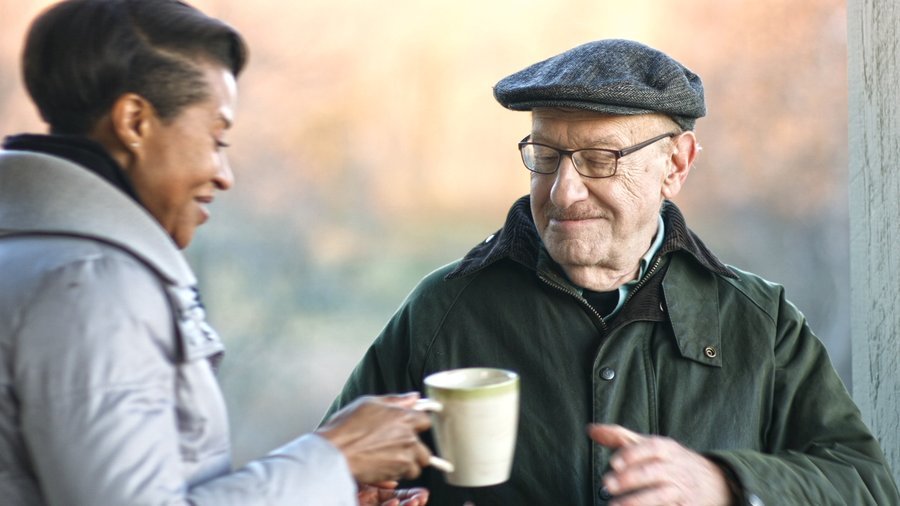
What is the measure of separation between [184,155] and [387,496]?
68cm

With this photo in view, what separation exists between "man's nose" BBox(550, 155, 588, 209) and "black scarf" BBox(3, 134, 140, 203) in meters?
0.93

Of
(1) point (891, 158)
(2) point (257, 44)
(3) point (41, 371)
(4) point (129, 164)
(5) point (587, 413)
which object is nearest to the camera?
(3) point (41, 371)

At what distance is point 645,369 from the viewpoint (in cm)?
196

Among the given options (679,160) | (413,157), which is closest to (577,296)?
(679,160)

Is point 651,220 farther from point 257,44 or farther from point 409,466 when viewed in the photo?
point 257,44

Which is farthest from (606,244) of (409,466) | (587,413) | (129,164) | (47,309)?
(47,309)

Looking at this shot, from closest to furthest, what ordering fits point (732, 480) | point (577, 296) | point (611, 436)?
point (611, 436)
point (732, 480)
point (577, 296)

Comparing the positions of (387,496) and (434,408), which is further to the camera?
(387,496)

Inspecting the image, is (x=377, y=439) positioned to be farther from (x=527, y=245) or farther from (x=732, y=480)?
(x=527, y=245)

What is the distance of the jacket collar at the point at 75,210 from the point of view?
113 centimetres

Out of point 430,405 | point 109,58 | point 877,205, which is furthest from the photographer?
point 877,205

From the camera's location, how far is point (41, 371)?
1.06 meters

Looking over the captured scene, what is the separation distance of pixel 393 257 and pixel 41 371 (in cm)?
205

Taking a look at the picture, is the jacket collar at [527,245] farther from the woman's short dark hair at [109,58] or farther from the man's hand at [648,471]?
the woman's short dark hair at [109,58]
